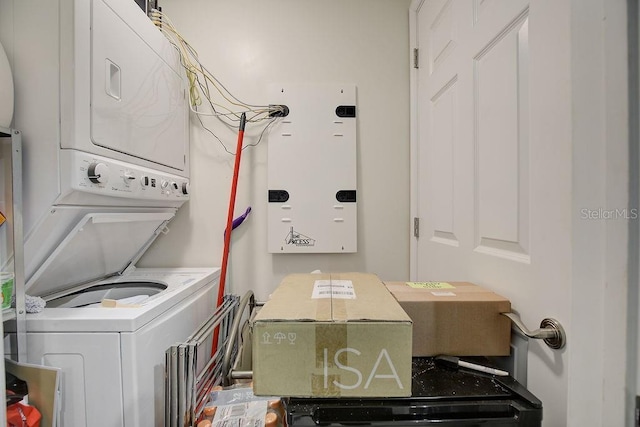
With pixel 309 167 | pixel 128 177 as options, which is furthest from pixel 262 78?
pixel 128 177

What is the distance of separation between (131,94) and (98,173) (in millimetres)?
431

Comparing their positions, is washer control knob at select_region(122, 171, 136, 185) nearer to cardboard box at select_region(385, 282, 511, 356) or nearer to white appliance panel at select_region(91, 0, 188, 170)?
white appliance panel at select_region(91, 0, 188, 170)

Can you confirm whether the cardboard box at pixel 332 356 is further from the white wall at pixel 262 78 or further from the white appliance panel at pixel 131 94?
the white wall at pixel 262 78

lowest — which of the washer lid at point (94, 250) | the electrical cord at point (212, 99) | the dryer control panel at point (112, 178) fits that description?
the washer lid at point (94, 250)

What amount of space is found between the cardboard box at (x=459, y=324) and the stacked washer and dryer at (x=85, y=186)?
0.94 meters

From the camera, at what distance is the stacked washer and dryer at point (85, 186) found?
0.89 metres

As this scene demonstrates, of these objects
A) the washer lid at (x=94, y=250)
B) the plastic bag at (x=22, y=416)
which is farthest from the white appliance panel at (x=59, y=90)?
the plastic bag at (x=22, y=416)

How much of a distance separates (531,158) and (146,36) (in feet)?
5.38

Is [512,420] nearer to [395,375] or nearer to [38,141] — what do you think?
[395,375]

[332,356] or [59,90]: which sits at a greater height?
[59,90]

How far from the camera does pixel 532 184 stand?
0.82 m

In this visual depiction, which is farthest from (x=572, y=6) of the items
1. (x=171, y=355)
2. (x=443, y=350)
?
(x=171, y=355)

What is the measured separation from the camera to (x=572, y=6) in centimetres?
60
